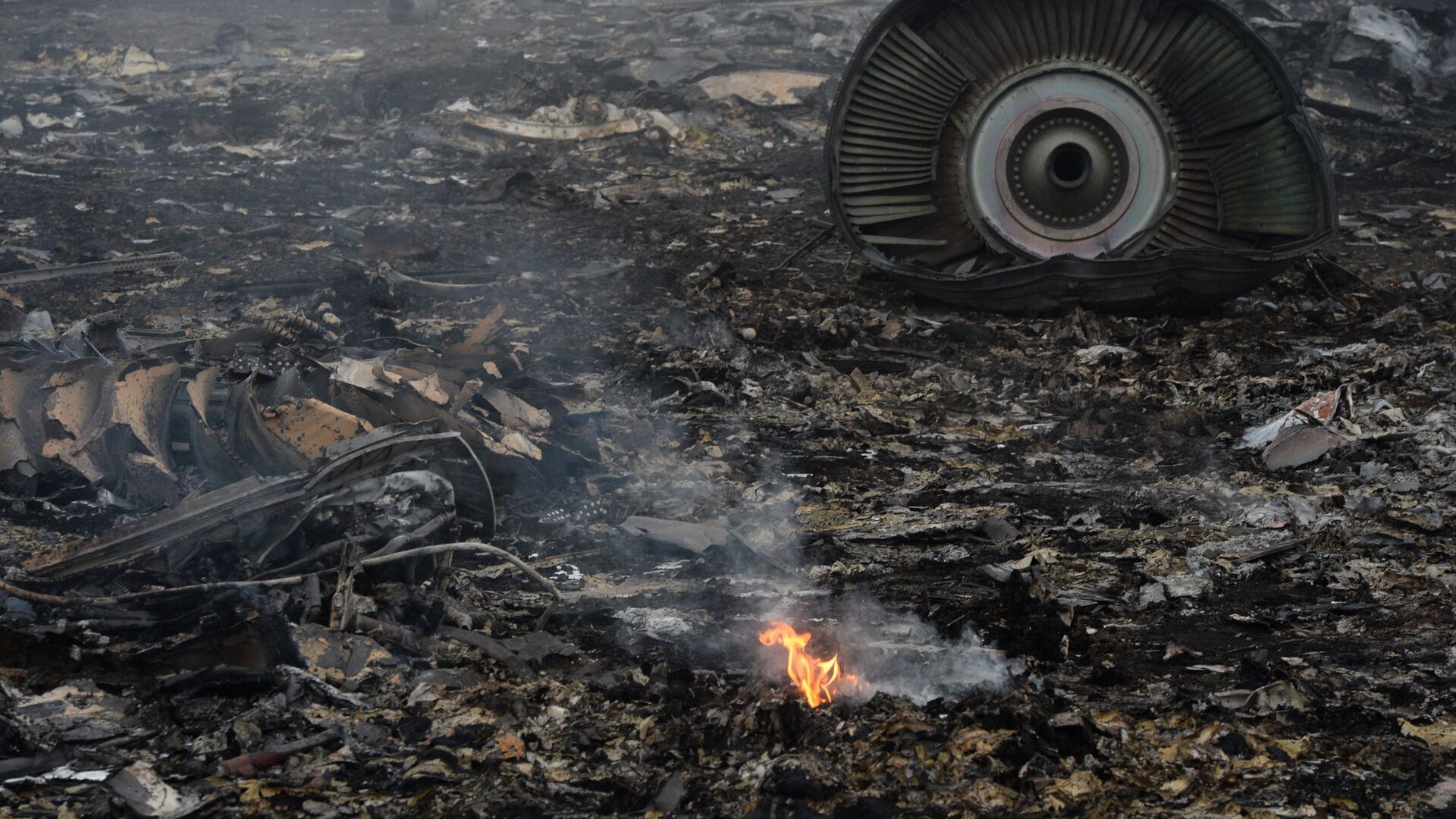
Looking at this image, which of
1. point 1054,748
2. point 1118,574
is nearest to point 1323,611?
point 1118,574

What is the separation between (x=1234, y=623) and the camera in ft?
13.3

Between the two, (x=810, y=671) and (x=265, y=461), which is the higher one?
(x=265, y=461)

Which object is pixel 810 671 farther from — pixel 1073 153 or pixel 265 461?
pixel 1073 153

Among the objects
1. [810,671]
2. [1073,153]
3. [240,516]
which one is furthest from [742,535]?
[1073,153]

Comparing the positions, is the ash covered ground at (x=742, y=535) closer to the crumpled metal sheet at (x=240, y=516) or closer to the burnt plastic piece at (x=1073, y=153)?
the crumpled metal sheet at (x=240, y=516)

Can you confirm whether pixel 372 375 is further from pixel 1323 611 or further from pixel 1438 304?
pixel 1438 304

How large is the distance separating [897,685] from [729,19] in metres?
15.5

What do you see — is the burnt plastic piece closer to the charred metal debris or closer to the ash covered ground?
the ash covered ground

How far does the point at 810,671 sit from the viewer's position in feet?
12.4

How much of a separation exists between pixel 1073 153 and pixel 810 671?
15.2 feet

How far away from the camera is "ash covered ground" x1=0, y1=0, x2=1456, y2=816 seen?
3.33m

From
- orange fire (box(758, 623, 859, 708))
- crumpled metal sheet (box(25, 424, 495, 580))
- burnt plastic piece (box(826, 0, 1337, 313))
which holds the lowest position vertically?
orange fire (box(758, 623, 859, 708))

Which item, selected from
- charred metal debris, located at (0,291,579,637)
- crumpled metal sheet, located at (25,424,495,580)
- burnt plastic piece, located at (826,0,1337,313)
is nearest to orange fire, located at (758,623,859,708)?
charred metal debris, located at (0,291,579,637)

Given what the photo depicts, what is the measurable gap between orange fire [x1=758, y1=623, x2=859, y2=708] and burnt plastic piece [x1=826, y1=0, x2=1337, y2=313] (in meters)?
3.68
